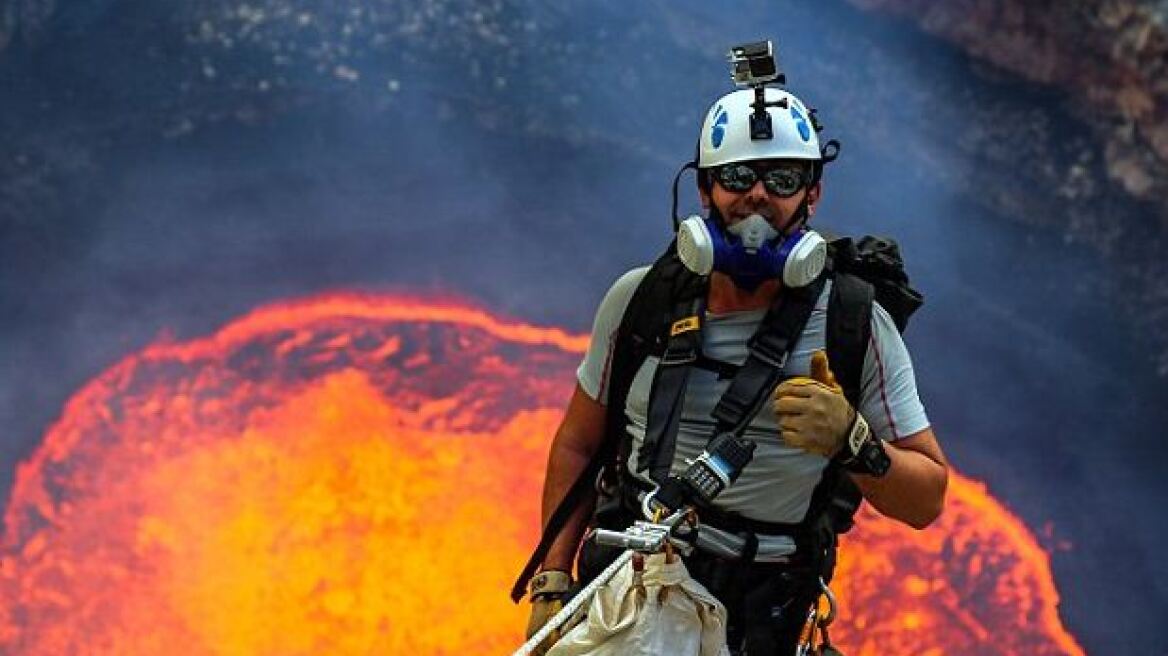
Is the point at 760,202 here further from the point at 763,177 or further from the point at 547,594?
the point at 547,594

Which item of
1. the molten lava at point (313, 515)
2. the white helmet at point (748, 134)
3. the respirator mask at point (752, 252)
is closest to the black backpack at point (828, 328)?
the respirator mask at point (752, 252)

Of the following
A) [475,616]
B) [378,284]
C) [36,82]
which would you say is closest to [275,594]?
[475,616]

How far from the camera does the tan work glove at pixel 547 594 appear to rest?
3.74 m

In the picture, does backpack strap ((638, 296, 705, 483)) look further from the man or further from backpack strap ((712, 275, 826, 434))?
backpack strap ((712, 275, 826, 434))

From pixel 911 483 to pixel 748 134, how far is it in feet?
2.96

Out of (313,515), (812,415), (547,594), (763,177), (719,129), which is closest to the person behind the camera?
(812,415)

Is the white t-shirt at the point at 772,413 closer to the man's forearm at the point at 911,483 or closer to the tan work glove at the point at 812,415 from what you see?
the man's forearm at the point at 911,483

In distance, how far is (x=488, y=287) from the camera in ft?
29.8

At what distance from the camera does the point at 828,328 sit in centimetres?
344

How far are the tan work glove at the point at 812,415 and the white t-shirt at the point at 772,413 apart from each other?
0.30m

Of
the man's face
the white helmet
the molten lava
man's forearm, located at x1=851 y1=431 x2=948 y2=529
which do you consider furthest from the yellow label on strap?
the molten lava

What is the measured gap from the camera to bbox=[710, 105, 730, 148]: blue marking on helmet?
11.9 feet

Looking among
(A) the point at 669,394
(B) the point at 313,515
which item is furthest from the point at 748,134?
(B) the point at 313,515

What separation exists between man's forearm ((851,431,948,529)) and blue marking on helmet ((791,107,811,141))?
763mm
